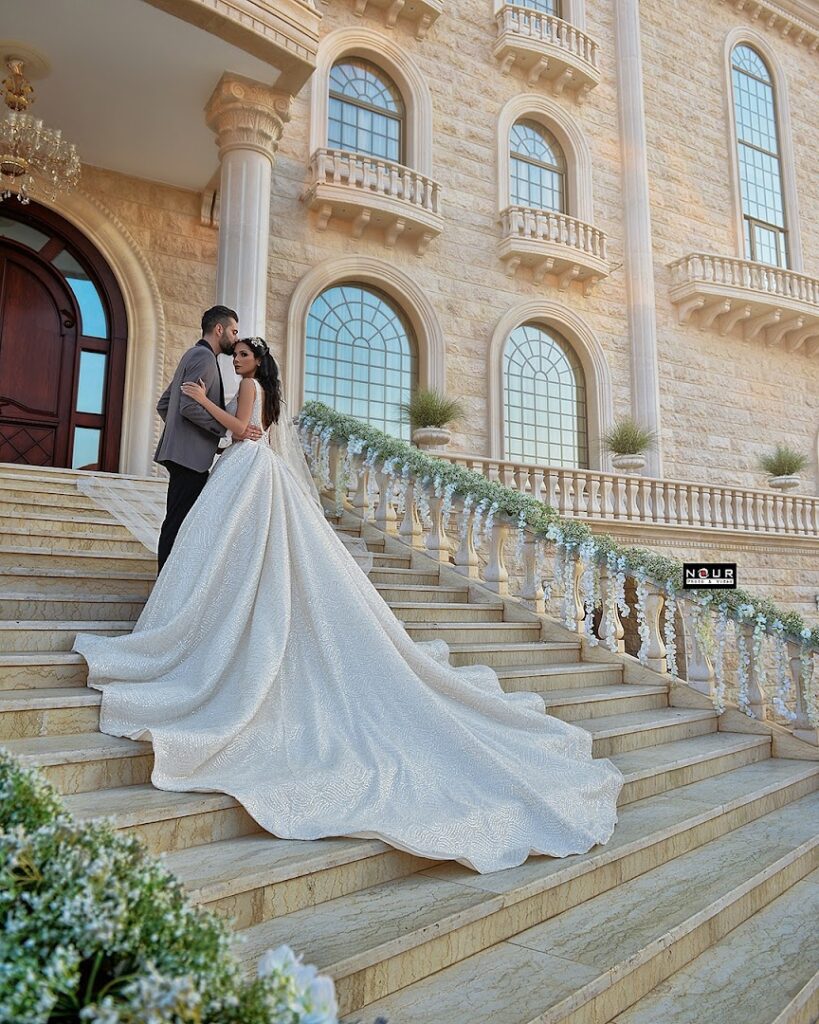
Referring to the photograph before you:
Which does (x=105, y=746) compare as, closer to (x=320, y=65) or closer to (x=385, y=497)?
(x=385, y=497)

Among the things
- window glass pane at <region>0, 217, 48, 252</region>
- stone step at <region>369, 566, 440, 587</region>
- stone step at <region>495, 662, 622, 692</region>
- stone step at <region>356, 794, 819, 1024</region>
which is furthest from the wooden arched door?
stone step at <region>356, 794, 819, 1024</region>

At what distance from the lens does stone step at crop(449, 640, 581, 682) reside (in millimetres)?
5453

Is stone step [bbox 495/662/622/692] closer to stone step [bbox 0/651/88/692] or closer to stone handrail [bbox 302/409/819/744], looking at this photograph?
stone handrail [bbox 302/409/819/744]

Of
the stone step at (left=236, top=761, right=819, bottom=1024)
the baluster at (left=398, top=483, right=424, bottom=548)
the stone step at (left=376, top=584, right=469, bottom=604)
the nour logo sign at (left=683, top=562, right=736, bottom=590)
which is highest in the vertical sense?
the baluster at (left=398, top=483, right=424, bottom=548)

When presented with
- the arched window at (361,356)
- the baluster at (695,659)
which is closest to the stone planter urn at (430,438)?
the arched window at (361,356)

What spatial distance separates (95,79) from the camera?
8055 mm

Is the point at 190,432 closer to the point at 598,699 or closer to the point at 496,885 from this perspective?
the point at 496,885

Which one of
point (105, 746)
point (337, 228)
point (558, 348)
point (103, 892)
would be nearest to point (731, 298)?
point (558, 348)

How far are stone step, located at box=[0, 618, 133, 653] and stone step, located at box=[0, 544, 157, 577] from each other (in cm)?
85

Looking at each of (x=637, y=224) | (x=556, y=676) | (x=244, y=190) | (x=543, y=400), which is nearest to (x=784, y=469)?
(x=543, y=400)

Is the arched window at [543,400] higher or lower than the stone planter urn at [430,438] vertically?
higher

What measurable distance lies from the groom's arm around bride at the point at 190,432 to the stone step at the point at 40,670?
43.9 inches

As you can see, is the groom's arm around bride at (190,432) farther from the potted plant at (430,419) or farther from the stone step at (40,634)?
the potted plant at (430,419)

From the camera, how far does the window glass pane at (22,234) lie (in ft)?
30.9
